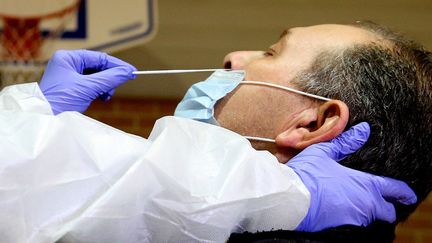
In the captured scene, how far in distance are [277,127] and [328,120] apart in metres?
0.11

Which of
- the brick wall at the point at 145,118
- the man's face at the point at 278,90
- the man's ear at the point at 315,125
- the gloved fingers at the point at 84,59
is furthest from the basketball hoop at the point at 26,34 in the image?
the man's ear at the point at 315,125

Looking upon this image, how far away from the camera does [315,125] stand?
1349 mm

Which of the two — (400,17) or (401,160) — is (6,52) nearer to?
(400,17)

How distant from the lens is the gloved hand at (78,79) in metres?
1.32

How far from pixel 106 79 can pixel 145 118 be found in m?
1.89

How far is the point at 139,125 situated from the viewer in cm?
326

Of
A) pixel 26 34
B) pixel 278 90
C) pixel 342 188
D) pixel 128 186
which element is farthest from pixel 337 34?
pixel 26 34

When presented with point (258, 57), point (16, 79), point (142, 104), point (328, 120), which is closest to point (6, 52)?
point (16, 79)

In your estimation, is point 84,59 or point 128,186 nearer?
point 128,186

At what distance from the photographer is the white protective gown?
0.99 meters

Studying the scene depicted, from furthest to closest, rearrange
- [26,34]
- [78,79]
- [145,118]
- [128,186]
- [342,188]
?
[145,118] < [26,34] < [78,79] < [342,188] < [128,186]

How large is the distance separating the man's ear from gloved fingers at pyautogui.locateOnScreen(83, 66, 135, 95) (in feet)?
1.05

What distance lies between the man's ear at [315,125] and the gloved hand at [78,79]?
33 cm

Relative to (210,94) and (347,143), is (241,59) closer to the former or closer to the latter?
(210,94)
